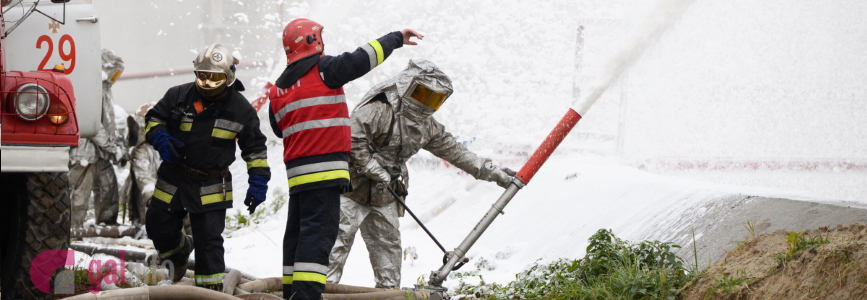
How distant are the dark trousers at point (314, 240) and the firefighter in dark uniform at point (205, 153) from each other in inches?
21.7

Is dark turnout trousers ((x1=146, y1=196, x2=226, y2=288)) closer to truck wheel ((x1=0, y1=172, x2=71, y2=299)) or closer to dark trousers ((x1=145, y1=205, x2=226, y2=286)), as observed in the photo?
dark trousers ((x1=145, y1=205, x2=226, y2=286))

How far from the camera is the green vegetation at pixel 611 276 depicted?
A: 3.84m

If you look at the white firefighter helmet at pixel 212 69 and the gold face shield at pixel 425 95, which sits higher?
the white firefighter helmet at pixel 212 69

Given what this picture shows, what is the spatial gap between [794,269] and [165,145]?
3215 millimetres

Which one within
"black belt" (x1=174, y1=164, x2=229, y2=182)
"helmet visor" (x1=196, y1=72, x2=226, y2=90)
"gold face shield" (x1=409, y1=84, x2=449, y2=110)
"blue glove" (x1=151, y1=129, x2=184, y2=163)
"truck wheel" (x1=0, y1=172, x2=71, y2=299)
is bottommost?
"truck wheel" (x1=0, y1=172, x2=71, y2=299)

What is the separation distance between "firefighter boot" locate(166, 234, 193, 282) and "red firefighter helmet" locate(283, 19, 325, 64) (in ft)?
4.78

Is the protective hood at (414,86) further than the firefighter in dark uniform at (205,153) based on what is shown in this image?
Yes

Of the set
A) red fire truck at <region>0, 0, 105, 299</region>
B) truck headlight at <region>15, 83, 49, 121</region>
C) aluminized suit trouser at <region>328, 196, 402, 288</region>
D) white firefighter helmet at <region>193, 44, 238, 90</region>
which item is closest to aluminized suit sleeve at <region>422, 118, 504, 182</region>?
aluminized suit trouser at <region>328, 196, 402, 288</region>

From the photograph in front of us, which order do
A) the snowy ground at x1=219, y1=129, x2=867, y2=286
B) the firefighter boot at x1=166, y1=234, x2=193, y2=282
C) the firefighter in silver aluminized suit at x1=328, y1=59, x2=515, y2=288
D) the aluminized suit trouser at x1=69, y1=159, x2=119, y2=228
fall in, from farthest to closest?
the aluminized suit trouser at x1=69, y1=159, x2=119, y2=228
the snowy ground at x1=219, y1=129, x2=867, y2=286
the firefighter boot at x1=166, y1=234, x2=193, y2=282
the firefighter in silver aluminized suit at x1=328, y1=59, x2=515, y2=288

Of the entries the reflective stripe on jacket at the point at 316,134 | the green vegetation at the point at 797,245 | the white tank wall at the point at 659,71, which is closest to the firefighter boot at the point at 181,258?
the reflective stripe on jacket at the point at 316,134

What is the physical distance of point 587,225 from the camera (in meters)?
5.71

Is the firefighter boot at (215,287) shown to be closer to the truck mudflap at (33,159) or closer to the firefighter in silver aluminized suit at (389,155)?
the firefighter in silver aluminized suit at (389,155)

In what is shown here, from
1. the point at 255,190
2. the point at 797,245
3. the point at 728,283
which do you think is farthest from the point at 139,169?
the point at 797,245

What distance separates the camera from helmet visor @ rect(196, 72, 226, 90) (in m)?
4.41
